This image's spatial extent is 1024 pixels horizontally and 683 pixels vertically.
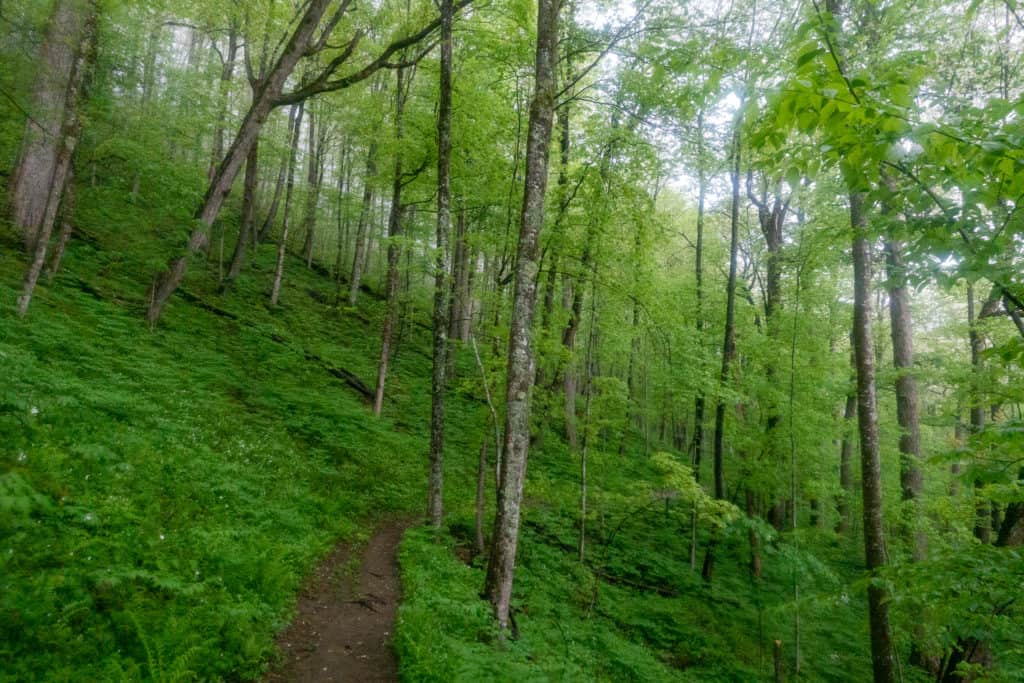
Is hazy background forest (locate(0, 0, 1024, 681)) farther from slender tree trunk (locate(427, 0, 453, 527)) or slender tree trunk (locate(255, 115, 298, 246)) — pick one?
slender tree trunk (locate(255, 115, 298, 246))

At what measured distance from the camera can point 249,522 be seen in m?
7.86

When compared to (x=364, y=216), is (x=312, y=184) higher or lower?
higher

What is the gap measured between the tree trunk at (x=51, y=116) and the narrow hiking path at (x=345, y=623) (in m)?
8.25

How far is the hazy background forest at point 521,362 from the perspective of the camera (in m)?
3.31

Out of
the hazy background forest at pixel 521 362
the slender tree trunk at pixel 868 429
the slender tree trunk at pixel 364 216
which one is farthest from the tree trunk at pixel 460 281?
the slender tree trunk at pixel 868 429

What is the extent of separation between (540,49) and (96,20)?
9.14m

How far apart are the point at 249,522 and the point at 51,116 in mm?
9839

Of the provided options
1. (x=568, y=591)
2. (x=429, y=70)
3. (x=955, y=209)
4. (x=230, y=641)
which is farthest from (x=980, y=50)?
(x=230, y=641)

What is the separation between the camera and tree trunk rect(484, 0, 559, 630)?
6875 mm

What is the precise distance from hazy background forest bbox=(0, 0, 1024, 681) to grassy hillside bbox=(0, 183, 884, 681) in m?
0.06

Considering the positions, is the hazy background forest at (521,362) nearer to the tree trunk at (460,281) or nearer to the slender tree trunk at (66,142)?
the slender tree trunk at (66,142)

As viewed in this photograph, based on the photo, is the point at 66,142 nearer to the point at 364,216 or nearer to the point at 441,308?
the point at 441,308

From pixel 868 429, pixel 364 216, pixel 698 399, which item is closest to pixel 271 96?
pixel 364 216

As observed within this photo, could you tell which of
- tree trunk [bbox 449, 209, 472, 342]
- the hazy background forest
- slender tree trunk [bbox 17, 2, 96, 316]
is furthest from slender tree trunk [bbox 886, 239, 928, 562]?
slender tree trunk [bbox 17, 2, 96, 316]
